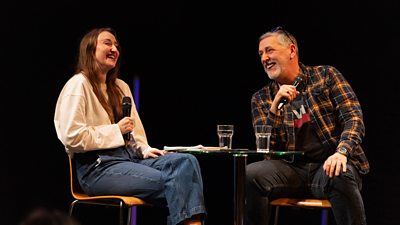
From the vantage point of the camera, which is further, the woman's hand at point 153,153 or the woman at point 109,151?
the woman's hand at point 153,153

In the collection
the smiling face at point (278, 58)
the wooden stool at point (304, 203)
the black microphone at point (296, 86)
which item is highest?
the smiling face at point (278, 58)

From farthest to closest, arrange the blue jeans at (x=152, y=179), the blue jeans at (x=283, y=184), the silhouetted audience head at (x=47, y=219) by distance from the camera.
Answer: the blue jeans at (x=283, y=184) → the blue jeans at (x=152, y=179) → the silhouetted audience head at (x=47, y=219)

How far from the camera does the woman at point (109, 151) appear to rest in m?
2.58

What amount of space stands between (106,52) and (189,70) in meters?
1.03

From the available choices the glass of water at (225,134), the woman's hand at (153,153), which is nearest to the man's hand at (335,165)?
the glass of water at (225,134)

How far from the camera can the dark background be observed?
11.0 feet

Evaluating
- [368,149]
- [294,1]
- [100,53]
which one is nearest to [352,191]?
[368,149]

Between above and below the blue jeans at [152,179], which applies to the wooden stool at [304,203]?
below

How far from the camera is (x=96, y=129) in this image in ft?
9.00

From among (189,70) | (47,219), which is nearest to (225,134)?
(189,70)

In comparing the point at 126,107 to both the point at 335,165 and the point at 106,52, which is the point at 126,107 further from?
the point at 335,165

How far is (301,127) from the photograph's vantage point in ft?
9.77

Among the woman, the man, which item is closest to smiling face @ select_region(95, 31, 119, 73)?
the woman

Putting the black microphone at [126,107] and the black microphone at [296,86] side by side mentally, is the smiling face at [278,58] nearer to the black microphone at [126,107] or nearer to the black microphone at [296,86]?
the black microphone at [296,86]
